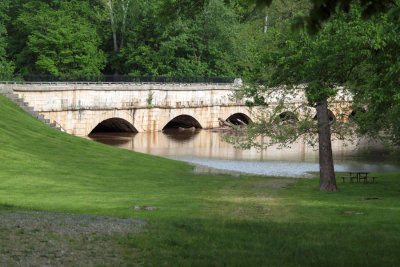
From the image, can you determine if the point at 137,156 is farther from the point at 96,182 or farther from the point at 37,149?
the point at 96,182

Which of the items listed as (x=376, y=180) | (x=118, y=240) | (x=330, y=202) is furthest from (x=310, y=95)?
(x=376, y=180)

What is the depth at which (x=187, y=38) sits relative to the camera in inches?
3565

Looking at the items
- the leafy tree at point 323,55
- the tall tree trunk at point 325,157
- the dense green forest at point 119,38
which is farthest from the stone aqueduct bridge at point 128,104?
the leafy tree at point 323,55

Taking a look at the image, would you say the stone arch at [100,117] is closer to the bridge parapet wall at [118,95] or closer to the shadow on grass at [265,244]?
the bridge parapet wall at [118,95]

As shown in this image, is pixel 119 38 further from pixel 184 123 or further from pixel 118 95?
pixel 118 95

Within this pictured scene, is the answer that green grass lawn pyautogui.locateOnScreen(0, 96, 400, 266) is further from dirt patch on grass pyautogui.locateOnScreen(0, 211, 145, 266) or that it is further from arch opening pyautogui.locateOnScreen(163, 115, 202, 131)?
arch opening pyautogui.locateOnScreen(163, 115, 202, 131)

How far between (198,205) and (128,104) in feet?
171

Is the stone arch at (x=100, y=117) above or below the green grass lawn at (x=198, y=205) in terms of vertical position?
above

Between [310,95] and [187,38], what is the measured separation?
69.1 meters

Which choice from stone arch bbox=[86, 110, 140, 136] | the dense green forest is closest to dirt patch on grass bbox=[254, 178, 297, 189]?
stone arch bbox=[86, 110, 140, 136]

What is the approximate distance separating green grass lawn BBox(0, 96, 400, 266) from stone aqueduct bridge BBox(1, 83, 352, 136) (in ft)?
61.6

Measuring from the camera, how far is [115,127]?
3145 inches

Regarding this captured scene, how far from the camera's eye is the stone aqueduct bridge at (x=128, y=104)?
65.4 m

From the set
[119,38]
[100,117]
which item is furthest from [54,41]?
[119,38]
